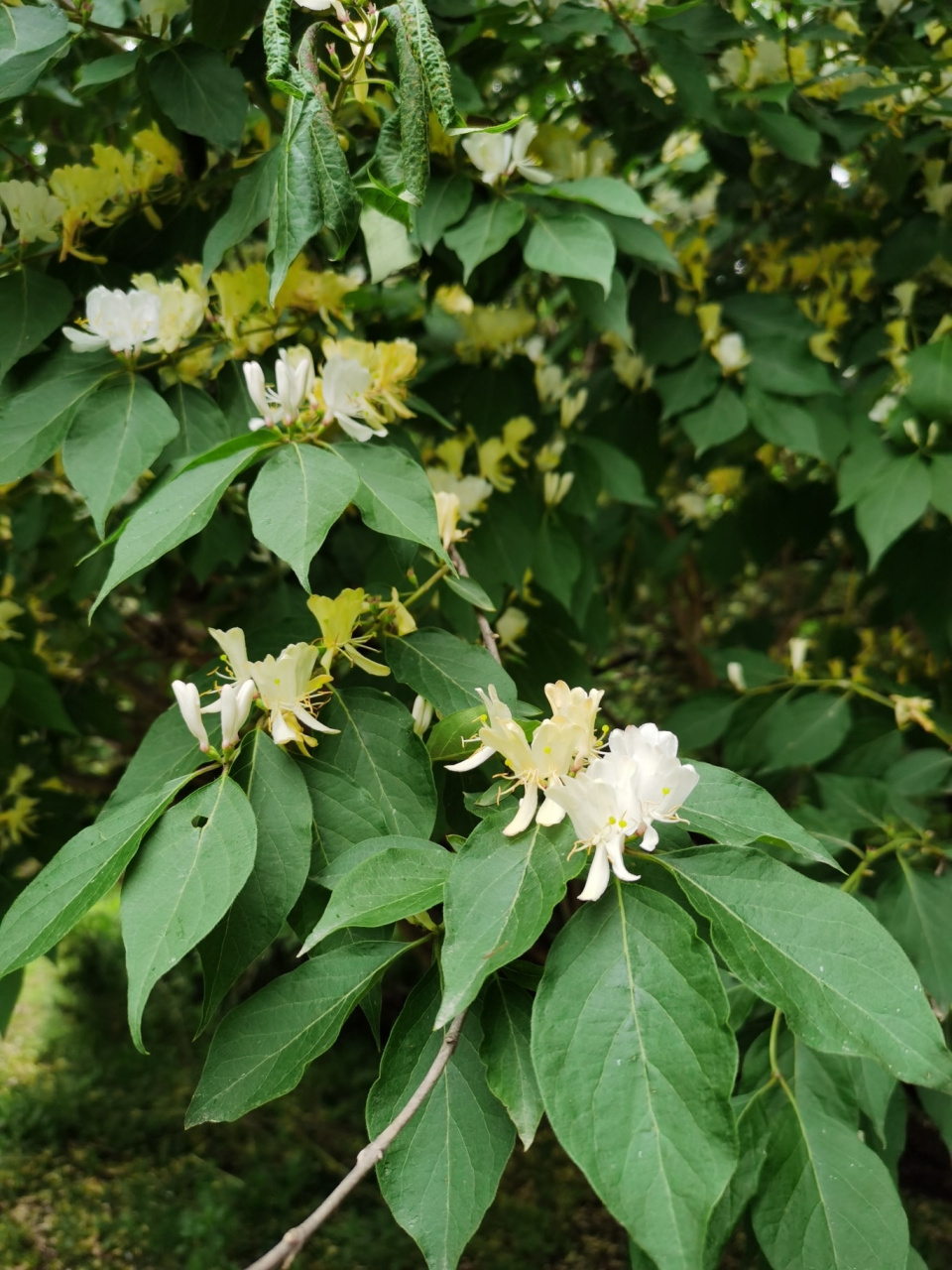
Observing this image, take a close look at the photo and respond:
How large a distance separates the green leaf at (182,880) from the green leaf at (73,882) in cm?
1

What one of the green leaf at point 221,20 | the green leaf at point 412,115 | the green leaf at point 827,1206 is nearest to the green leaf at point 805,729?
the green leaf at point 827,1206

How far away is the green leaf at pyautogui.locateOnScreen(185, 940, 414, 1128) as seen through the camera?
2.09ft

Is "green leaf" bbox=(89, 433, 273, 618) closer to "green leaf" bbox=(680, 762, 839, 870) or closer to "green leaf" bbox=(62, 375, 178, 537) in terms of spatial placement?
"green leaf" bbox=(62, 375, 178, 537)

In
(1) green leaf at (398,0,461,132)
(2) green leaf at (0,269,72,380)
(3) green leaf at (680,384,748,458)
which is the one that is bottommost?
(3) green leaf at (680,384,748,458)

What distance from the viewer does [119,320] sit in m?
1.03

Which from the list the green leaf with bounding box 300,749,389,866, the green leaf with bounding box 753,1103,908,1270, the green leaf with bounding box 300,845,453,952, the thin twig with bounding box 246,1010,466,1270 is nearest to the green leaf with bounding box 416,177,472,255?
the green leaf with bounding box 300,749,389,866

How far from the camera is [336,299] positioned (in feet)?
3.95

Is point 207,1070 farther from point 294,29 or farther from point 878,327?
point 878,327

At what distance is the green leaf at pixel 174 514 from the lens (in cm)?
75

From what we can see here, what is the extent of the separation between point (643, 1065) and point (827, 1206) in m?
0.35

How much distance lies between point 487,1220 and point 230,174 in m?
2.53

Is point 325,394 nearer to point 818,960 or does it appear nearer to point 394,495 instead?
point 394,495

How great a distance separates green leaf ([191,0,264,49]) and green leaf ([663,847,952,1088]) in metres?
0.98

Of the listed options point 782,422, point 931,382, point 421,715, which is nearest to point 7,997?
point 421,715
